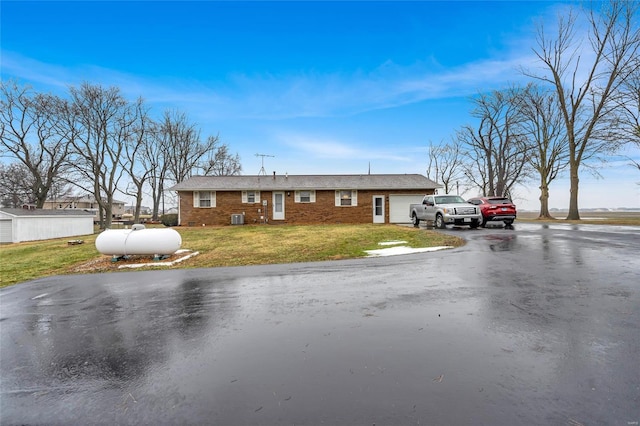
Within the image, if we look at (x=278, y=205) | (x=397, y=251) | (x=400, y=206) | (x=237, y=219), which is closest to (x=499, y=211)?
(x=400, y=206)

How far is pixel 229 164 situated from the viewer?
45.5 m

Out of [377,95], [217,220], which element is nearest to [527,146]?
[377,95]

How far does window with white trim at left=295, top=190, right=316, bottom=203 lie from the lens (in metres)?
23.8

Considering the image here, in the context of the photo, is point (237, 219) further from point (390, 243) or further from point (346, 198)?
point (390, 243)

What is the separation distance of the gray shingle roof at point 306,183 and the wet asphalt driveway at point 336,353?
1782 centimetres

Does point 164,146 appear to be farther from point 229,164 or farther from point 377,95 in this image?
point 377,95

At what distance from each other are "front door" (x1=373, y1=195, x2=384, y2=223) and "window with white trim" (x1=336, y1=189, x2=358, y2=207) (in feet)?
5.11

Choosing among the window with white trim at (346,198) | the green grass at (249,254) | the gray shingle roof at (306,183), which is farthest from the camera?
the window with white trim at (346,198)

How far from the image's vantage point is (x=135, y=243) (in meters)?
9.77

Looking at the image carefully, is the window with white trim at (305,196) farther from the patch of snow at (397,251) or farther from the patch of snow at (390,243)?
the patch of snow at (397,251)

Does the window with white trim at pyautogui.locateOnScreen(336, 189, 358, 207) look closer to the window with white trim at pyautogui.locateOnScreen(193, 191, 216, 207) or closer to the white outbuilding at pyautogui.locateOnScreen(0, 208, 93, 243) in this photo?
the window with white trim at pyautogui.locateOnScreen(193, 191, 216, 207)

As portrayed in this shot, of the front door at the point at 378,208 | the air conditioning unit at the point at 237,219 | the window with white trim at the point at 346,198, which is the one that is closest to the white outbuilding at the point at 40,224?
the air conditioning unit at the point at 237,219

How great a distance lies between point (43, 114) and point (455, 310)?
40110 millimetres

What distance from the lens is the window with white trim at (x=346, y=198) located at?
78.6 ft
